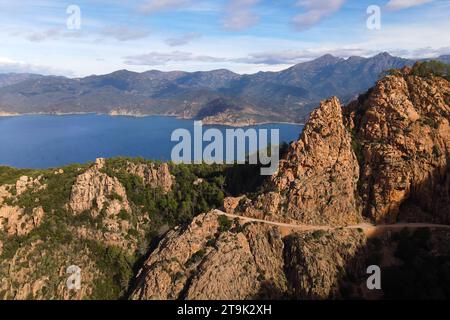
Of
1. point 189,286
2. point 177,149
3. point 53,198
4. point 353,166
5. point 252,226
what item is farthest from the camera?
point 177,149

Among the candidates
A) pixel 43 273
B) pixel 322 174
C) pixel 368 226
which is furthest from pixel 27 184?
pixel 368 226

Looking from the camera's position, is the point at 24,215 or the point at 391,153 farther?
the point at 24,215

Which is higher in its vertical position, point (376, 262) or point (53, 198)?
point (53, 198)

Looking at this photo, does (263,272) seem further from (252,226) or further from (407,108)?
(407,108)

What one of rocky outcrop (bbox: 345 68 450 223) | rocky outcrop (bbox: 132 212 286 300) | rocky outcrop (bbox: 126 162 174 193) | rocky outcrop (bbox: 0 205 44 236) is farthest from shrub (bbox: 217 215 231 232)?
rocky outcrop (bbox: 0 205 44 236)

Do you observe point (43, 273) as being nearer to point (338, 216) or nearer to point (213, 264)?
point (213, 264)

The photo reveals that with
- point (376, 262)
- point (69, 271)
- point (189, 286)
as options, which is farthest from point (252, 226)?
point (69, 271)

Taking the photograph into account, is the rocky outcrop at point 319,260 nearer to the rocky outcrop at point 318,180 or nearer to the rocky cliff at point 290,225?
the rocky cliff at point 290,225

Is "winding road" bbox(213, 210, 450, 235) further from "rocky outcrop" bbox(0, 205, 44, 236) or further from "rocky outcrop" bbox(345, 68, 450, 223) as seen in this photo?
"rocky outcrop" bbox(0, 205, 44, 236)
